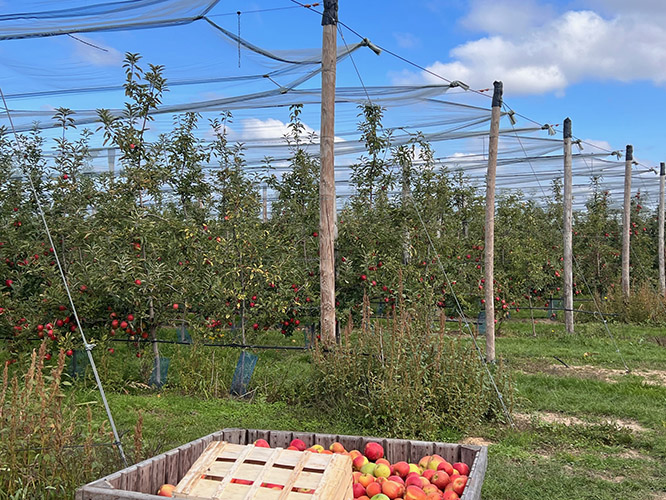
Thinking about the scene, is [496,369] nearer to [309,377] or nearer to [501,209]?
[309,377]

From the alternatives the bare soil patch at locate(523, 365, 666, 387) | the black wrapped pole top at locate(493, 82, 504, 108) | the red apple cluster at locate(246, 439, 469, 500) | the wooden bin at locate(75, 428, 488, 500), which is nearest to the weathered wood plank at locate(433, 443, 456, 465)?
the wooden bin at locate(75, 428, 488, 500)

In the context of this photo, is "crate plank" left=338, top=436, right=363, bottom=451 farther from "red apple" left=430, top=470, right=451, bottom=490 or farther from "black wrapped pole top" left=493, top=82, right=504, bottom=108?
"black wrapped pole top" left=493, top=82, right=504, bottom=108

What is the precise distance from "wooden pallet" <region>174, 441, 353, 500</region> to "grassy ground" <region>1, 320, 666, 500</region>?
0.59 metres

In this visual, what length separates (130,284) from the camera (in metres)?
5.78

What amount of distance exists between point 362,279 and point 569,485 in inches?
162

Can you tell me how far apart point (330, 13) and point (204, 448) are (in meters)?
4.01

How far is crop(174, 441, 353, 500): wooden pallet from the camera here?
93.3 inches

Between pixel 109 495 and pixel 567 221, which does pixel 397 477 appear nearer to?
pixel 109 495

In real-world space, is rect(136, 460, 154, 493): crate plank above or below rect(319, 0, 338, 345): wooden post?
below

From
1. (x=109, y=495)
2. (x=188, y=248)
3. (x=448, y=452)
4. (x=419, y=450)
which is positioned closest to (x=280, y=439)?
(x=419, y=450)

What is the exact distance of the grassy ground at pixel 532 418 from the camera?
12.6ft

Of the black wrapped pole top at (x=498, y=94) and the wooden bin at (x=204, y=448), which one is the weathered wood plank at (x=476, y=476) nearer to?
the wooden bin at (x=204, y=448)

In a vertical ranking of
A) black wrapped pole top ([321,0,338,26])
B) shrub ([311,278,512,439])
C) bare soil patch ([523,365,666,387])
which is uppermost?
black wrapped pole top ([321,0,338,26])

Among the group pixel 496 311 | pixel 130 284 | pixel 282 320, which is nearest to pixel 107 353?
pixel 130 284
